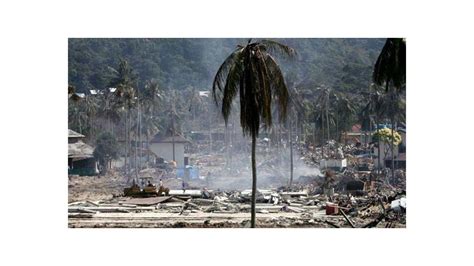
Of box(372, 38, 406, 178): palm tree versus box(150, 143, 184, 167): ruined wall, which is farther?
box(150, 143, 184, 167): ruined wall

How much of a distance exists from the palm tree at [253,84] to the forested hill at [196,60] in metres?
0.13

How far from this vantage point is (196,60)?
12.3m

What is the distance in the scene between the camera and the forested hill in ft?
39.8

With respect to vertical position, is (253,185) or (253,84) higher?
(253,84)

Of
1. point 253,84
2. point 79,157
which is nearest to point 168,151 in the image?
point 79,157

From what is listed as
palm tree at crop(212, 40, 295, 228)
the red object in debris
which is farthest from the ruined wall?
the red object in debris

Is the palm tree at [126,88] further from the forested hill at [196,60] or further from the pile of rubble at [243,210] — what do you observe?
the pile of rubble at [243,210]

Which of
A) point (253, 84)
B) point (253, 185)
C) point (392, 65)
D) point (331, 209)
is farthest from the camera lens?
point (331, 209)

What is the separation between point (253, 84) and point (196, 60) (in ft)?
3.18

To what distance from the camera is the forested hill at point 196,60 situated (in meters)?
12.1

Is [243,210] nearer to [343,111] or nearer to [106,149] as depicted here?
[343,111]

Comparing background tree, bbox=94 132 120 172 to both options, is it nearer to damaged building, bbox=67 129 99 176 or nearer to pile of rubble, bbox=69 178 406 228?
damaged building, bbox=67 129 99 176

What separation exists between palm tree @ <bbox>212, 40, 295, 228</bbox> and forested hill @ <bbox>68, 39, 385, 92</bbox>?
5.2 inches

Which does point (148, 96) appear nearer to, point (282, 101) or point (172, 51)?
point (172, 51)
